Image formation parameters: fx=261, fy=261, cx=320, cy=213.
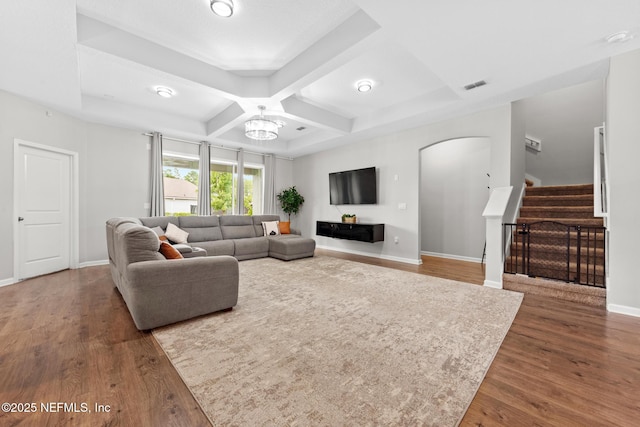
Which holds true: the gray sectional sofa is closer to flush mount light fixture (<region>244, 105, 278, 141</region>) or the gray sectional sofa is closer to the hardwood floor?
the hardwood floor

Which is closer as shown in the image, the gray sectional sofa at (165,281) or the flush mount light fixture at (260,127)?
the gray sectional sofa at (165,281)

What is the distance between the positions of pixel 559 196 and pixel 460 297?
133 inches

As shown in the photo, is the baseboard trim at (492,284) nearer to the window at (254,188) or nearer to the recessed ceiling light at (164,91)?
the recessed ceiling light at (164,91)

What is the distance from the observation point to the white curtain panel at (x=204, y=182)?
20.5 feet

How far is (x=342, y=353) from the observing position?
1.90 m

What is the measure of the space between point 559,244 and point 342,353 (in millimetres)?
4019

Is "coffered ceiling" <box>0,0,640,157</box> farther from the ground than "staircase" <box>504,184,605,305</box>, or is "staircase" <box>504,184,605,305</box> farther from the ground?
"coffered ceiling" <box>0,0,640,157</box>

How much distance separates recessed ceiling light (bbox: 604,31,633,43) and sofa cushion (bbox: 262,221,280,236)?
558 cm

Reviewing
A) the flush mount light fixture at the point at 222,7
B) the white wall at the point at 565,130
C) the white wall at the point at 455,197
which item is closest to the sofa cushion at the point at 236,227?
the flush mount light fixture at the point at 222,7

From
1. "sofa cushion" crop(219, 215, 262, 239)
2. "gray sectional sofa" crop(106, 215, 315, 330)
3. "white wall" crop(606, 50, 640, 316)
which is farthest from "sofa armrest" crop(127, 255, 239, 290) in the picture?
"white wall" crop(606, 50, 640, 316)

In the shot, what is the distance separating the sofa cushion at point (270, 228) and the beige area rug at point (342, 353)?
2.60 m

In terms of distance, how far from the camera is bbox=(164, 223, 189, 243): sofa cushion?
459 cm

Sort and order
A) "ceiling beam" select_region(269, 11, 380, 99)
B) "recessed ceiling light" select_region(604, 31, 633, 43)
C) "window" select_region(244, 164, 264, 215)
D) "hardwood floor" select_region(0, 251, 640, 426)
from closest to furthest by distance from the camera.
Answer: "hardwood floor" select_region(0, 251, 640, 426) → "recessed ceiling light" select_region(604, 31, 633, 43) → "ceiling beam" select_region(269, 11, 380, 99) → "window" select_region(244, 164, 264, 215)

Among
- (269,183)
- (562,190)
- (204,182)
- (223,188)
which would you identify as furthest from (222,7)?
(562,190)
